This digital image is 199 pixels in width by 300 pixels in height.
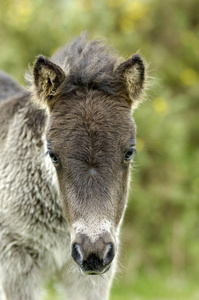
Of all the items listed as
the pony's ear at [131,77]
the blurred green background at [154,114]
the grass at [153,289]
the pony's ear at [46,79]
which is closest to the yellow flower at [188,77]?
the blurred green background at [154,114]

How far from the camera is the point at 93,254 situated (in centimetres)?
412

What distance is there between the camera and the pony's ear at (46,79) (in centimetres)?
482

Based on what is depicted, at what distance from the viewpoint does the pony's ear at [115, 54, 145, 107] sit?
4925 mm

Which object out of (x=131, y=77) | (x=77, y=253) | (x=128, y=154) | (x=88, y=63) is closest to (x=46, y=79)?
(x=88, y=63)

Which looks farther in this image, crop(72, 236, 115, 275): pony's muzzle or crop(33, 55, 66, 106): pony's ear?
crop(33, 55, 66, 106): pony's ear

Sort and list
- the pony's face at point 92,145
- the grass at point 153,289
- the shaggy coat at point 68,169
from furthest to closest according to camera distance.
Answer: the grass at point 153,289
the shaggy coat at point 68,169
the pony's face at point 92,145

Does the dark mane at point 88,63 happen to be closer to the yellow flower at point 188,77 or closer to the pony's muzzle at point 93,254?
the pony's muzzle at point 93,254

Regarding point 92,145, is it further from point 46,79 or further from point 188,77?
point 188,77

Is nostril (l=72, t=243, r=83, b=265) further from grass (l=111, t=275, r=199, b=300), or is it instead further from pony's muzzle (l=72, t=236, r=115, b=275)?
grass (l=111, t=275, r=199, b=300)

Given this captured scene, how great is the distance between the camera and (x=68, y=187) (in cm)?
457

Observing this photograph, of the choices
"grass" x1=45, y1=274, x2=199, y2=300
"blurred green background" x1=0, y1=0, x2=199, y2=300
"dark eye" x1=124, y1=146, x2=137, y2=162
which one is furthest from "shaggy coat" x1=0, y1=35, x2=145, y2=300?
"blurred green background" x1=0, y1=0, x2=199, y2=300

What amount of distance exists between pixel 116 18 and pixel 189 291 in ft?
20.3

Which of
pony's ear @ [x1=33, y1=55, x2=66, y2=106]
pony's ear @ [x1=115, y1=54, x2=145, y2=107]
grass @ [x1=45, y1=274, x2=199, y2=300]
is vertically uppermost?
pony's ear @ [x1=115, y1=54, x2=145, y2=107]

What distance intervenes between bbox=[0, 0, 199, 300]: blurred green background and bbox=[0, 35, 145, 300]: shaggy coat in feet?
15.3
